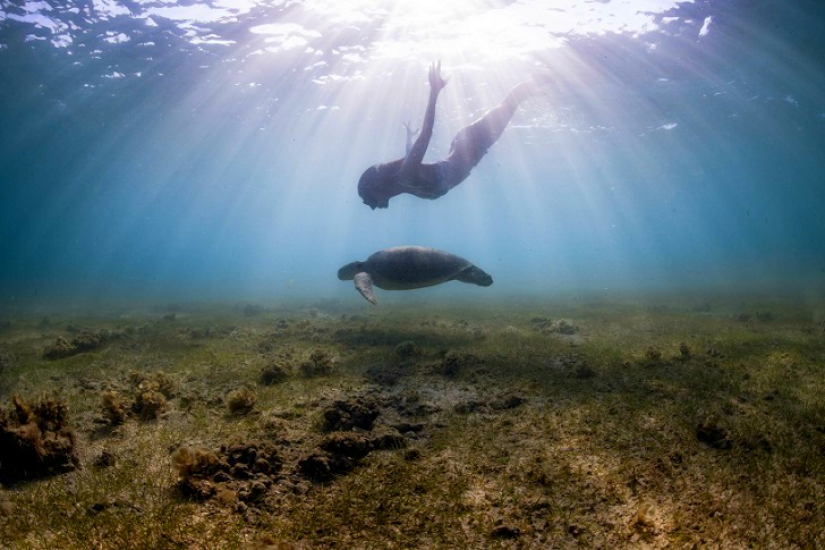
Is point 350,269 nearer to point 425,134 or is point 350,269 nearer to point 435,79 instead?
point 425,134

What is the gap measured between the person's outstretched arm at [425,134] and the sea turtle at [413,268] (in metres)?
3.46

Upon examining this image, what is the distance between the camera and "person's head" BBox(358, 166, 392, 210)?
13469 millimetres

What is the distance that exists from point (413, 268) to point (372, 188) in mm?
4910

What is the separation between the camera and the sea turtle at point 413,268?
9.97 meters

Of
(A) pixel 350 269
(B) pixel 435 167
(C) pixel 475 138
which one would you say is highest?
(C) pixel 475 138

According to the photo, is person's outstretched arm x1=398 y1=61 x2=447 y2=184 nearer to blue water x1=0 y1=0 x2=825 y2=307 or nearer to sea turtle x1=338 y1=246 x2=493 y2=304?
sea turtle x1=338 y1=246 x2=493 y2=304

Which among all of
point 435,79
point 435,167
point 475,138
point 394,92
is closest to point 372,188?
point 435,167

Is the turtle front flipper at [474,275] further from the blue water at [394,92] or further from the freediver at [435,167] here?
the blue water at [394,92]

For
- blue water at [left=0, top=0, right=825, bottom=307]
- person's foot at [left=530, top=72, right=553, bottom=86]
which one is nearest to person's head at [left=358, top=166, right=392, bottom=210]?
person's foot at [left=530, top=72, right=553, bottom=86]

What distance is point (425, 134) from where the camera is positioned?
11594mm

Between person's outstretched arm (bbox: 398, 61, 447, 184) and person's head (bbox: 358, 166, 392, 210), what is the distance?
90 centimetres

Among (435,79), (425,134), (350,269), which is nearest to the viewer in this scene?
(350,269)

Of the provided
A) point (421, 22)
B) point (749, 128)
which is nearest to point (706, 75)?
point (749, 128)

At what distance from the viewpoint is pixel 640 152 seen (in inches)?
1938
